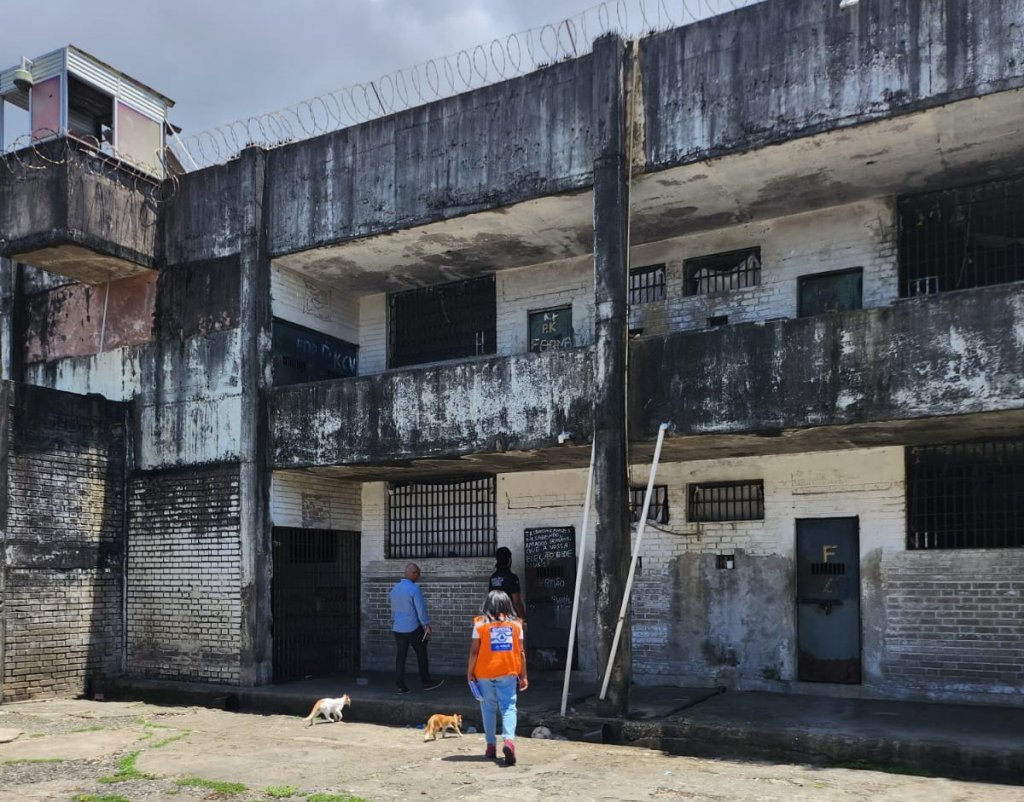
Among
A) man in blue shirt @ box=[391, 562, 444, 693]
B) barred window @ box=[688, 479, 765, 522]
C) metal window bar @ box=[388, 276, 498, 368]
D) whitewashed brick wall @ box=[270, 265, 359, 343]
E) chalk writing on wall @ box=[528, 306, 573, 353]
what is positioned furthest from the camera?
metal window bar @ box=[388, 276, 498, 368]

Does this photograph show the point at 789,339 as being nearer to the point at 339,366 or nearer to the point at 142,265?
the point at 339,366

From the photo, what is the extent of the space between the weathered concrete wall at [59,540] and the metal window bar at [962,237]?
36.0 ft

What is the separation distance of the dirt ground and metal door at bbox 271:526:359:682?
8.11 ft

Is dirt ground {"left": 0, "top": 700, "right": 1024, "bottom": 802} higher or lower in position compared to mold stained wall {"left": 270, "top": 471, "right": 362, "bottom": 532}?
lower

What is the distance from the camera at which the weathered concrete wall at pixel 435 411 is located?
436 inches

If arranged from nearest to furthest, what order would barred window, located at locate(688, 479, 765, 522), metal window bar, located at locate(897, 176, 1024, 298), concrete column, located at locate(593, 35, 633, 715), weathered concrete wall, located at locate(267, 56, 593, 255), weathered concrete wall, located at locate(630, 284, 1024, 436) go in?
weathered concrete wall, located at locate(630, 284, 1024, 436) < concrete column, located at locate(593, 35, 633, 715) < metal window bar, located at locate(897, 176, 1024, 298) < weathered concrete wall, located at locate(267, 56, 593, 255) < barred window, located at locate(688, 479, 765, 522)

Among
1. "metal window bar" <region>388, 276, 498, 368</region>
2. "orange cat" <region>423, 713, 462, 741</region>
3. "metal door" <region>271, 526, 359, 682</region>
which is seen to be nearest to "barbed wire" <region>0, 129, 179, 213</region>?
"metal window bar" <region>388, 276, 498, 368</region>

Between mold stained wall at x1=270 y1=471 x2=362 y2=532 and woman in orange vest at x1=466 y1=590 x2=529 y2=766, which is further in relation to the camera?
mold stained wall at x1=270 y1=471 x2=362 y2=532

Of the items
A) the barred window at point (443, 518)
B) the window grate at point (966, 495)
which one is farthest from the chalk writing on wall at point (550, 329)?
the window grate at point (966, 495)

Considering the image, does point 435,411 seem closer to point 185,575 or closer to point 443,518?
point 443,518

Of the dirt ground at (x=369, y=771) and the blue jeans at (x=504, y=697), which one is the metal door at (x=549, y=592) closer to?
the dirt ground at (x=369, y=771)

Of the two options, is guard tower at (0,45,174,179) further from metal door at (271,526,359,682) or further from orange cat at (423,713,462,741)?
orange cat at (423,713,462,741)

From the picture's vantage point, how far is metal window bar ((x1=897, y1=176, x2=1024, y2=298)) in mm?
10531

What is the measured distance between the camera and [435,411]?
472 inches
